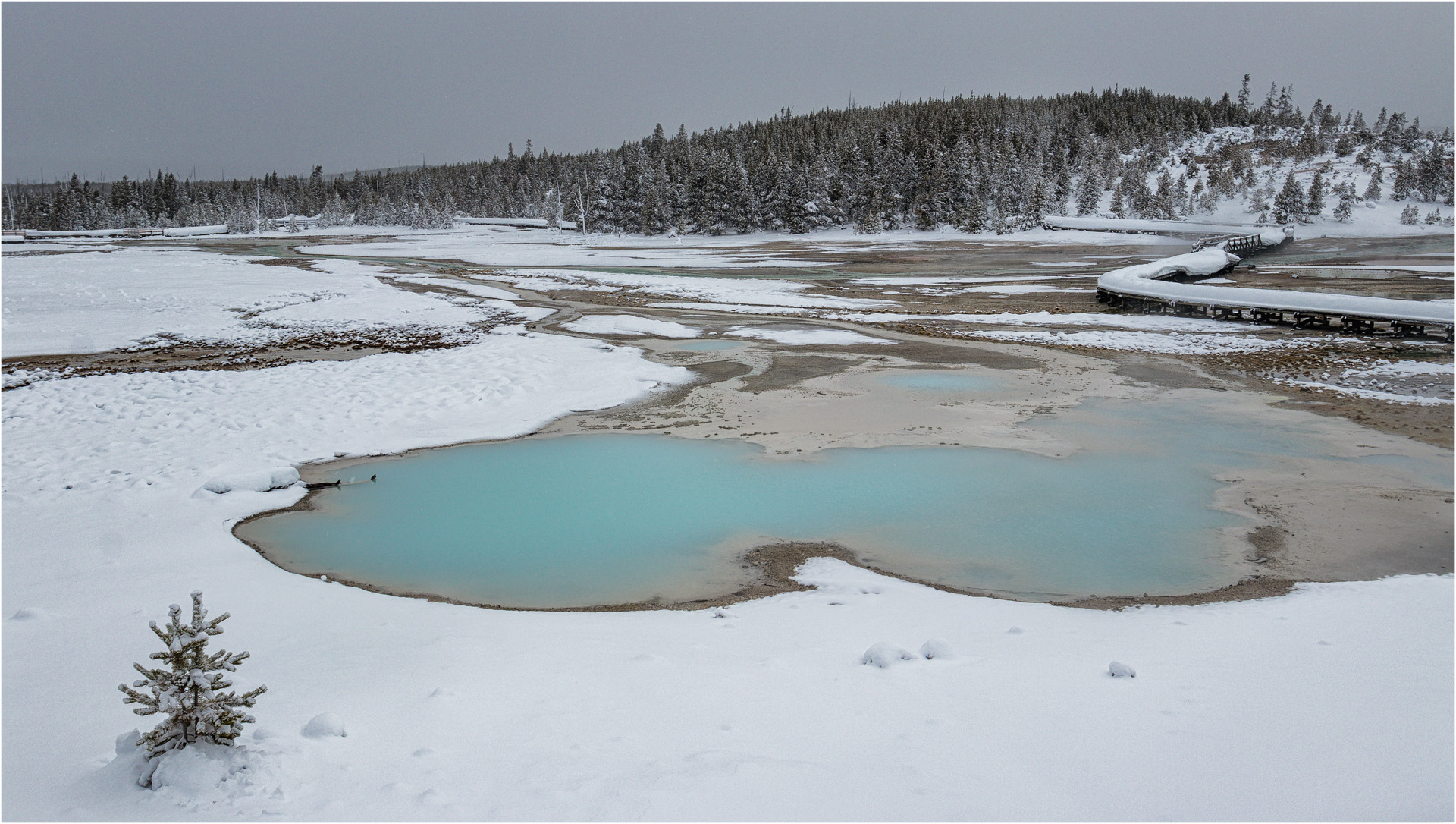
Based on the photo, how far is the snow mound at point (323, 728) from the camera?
4133 mm

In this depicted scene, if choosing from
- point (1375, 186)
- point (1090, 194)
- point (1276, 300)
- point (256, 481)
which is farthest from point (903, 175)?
point (256, 481)

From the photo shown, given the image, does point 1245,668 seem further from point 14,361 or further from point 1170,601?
point 14,361

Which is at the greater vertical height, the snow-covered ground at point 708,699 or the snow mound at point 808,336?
the snow mound at point 808,336

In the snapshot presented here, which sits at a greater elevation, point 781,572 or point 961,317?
point 961,317

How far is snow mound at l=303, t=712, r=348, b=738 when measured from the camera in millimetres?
4133

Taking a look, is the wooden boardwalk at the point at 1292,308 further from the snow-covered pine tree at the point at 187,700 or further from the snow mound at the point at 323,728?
the snow-covered pine tree at the point at 187,700

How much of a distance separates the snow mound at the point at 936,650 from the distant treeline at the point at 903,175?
2910 inches

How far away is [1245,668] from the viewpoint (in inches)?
211

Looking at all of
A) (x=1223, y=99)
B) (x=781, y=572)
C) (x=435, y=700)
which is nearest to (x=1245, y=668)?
(x=781, y=572)

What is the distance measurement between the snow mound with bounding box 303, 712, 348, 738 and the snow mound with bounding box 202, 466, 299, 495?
22.3 feet

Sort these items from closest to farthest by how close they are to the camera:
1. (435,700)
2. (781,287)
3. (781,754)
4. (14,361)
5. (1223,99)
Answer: (781,754)
(435,700)
(14,361)
(781,287)
(1223,99)

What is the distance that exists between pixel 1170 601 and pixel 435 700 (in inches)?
228

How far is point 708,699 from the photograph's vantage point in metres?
4.86

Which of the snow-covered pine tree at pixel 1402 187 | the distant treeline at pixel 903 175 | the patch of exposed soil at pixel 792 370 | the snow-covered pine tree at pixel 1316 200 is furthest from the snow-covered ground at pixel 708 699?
the snow-covered pine tree at pixel 1402 187
